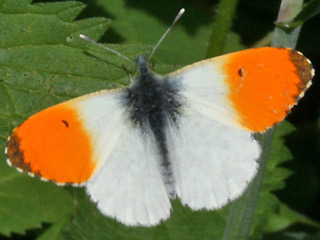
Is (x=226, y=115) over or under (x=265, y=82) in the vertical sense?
under

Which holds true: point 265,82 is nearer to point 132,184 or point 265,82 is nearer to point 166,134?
point 166,134

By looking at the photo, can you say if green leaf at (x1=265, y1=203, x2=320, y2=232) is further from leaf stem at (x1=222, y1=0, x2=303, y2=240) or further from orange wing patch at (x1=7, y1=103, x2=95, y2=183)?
orange wing patch at (x1=7, y1=103, x2=95, y2=183)

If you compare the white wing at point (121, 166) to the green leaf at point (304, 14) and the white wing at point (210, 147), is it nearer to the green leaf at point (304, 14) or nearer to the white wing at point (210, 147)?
the white wing at point (210, 147)

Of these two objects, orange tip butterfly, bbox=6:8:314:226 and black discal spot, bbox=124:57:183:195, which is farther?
black discal spot, bbox=124:57:183:195

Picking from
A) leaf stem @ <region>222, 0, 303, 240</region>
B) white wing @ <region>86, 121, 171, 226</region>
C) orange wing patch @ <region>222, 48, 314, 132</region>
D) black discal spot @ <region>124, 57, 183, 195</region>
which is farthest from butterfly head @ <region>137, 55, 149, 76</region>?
leaf stem @ <region>222, 0, 303, 240</region>

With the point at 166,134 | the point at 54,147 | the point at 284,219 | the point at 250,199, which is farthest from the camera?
the point at 284,219

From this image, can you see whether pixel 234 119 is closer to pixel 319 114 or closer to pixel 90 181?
pixel 90 181

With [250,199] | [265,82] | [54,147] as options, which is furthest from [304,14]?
[54,147]
